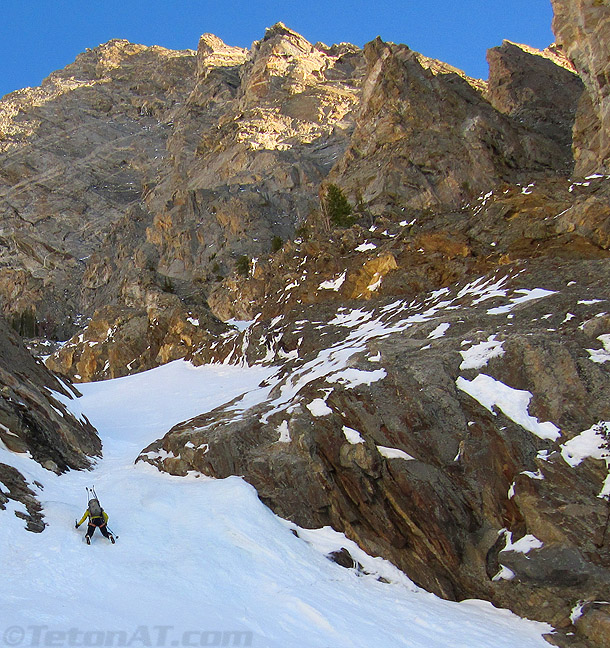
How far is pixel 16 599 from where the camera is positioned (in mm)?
7594

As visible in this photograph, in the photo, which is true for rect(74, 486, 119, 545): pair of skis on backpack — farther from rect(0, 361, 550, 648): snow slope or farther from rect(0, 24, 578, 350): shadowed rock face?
rect(0, 24, 578, 350): shadowed rock face

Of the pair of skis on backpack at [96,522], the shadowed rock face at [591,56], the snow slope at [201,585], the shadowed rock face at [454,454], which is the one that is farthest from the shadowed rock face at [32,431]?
the shadowed rock face at [591,56]

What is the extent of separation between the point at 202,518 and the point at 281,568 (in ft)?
8.45

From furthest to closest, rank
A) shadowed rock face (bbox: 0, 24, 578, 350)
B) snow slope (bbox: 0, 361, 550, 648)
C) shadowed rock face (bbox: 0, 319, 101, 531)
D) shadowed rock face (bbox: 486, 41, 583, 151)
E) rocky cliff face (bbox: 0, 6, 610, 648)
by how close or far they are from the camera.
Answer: shadowed rock face (bbox: 486, 41, 583, 151) → shadowed rock face (bbox: 0, 24, 578, 350) → shadowed rock face (bbox: 0, 319, 101, 531) → rocky cliff face (bbox: 0, 6, 610, 648) → snow slope (bbox: 0, 361, 550, 648)

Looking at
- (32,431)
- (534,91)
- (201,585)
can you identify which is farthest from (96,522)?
(534,91)

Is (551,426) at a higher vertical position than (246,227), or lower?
lower

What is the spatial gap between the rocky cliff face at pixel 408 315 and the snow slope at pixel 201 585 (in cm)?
92

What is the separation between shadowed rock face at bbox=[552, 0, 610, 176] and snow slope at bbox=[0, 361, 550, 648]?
1366 inches

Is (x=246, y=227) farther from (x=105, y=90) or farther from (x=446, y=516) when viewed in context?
(x=105, y=90)

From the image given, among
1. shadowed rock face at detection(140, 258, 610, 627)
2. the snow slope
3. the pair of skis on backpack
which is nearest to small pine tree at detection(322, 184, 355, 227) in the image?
shadowed rock face at detection(140, 258, 610, 627)

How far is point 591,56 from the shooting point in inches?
1346

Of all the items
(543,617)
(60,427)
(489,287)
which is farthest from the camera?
(489,287)

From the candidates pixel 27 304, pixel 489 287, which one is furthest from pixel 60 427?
pixel 27 304

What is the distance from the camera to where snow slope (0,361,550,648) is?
24.8 ft
